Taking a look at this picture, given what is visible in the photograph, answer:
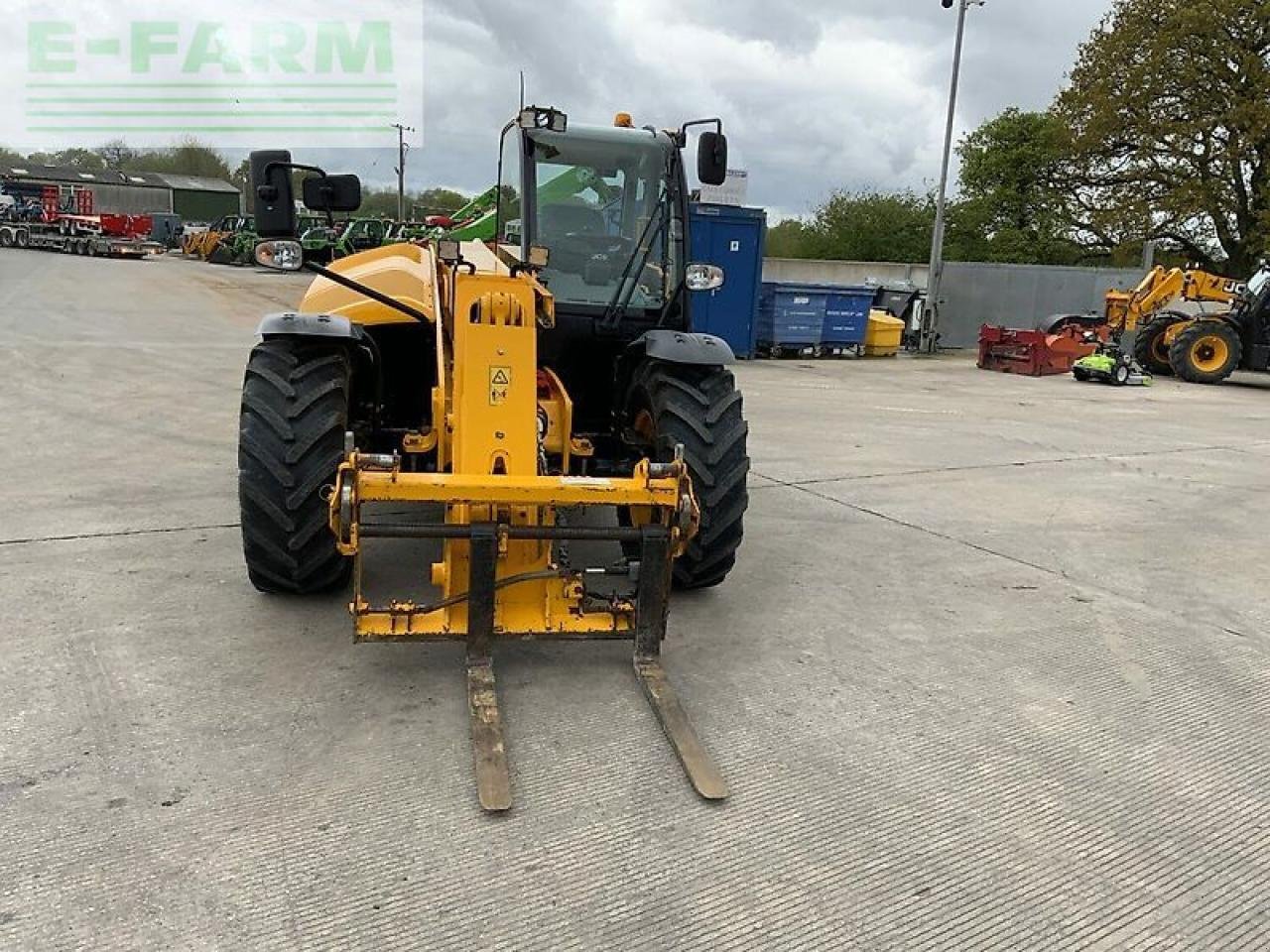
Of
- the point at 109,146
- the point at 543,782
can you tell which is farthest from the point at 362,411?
the point at 109,146

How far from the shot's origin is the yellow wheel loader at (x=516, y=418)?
356 centimetres

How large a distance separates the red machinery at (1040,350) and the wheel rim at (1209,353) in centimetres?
171

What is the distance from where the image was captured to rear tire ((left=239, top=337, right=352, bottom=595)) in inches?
158

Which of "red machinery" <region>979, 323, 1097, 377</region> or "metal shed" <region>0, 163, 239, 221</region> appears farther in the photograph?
"metal shed" <region>0, 163, 239, 221</region>

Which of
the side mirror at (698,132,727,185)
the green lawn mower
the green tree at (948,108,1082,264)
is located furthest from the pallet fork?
the green tree at (948,108,1082,264)

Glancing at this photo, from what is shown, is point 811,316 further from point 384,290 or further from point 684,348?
point 684,348

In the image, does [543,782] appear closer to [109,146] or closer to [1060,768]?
[1060,768]

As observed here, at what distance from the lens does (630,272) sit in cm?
515

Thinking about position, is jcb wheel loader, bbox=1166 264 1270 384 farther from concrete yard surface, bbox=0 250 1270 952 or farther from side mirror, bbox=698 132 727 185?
side mirror, bbox=698 132 727 185

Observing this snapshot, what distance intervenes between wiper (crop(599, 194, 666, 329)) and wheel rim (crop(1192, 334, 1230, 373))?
51.2 ft

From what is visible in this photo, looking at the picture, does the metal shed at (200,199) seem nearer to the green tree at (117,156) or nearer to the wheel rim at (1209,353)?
the green tree at (117,156)

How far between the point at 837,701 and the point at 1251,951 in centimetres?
153

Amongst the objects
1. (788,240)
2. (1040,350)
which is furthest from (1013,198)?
(1040,350)

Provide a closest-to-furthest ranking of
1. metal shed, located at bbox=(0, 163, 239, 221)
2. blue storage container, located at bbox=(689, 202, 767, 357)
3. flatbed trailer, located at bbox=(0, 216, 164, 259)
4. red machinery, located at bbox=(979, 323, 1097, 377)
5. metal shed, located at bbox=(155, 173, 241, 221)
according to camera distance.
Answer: blue storage container, located at bbox=(689, 202, 767, 357)
red machinery, located at bbox=(979, 323, 1097, 377)
flatbed trailer, located at bbox=(0, 216, 164, 259)
metal shed, located at bbox=(0, 163, 239, 221)
metal shed, located at bbox=(155, 173, 241, 221)
